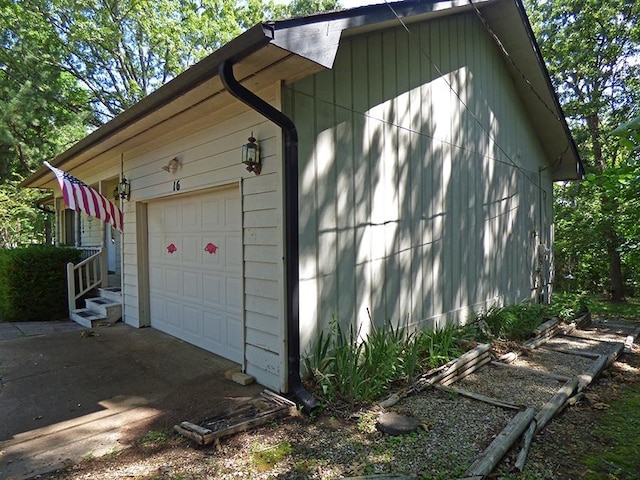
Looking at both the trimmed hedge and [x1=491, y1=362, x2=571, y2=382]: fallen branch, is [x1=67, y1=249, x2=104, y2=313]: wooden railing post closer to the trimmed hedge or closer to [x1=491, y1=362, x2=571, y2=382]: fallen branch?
the trimmed hedge

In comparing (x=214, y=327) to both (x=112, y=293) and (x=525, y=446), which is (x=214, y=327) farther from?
(x=525, y=446)

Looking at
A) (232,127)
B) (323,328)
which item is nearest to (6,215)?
(232,127)

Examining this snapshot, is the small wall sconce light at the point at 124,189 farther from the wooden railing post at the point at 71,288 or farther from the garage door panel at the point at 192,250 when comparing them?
the wooden railing post at the point at 71,288

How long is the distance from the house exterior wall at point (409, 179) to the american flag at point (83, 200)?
3.69m

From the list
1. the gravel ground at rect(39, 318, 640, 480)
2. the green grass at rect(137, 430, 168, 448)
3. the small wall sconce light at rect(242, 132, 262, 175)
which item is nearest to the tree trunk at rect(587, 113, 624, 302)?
the gravel ground at rect(39, 318, 640, 480)

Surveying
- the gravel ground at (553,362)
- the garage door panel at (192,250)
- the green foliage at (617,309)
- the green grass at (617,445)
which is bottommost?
the green foliage at (617,309)

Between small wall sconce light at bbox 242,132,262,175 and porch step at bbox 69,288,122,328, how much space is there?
4.58 meters

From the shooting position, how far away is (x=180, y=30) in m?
14.9

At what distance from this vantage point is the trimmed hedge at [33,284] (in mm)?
7102

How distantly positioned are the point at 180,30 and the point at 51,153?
22.9 feet

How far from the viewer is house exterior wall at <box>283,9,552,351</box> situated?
3.91m

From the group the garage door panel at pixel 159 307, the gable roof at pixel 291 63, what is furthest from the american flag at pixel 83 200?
the garage door panel at pixel 159 307

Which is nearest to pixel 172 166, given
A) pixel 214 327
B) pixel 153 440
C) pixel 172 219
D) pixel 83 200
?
pixel 172 219

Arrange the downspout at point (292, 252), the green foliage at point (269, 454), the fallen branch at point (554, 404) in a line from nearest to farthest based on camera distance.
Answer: the green foliage at point (269, 454) < the fallen branch at point (554, 404) < the downspout at point (292, 252)
